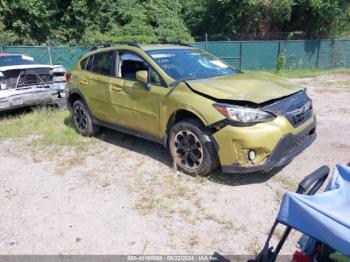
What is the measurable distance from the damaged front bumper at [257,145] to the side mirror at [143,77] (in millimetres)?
1361

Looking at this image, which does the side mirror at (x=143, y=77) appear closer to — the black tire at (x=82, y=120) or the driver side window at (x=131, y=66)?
the driver side window at (x=131, y=66)

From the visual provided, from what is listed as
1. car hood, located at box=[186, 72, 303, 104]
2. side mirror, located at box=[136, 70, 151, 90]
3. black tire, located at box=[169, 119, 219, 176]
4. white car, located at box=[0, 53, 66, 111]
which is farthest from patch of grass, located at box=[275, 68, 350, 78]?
black tire, located at box=[169, 119, 219, 176]

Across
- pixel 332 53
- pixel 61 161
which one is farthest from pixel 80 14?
pixel 61 161

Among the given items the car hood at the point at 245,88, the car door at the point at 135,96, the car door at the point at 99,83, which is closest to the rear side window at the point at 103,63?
the car door at the point at 99,83

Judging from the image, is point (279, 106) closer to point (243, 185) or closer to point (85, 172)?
point (243, 185)

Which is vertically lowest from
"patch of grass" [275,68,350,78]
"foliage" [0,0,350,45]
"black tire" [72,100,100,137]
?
"patch of grass" [275,68,350,78]

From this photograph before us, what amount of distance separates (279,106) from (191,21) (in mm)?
20419

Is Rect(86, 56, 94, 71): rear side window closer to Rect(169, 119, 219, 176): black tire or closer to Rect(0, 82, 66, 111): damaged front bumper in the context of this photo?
Rect(0, 82, 66, 111): damaged front bumper

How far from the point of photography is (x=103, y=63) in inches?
236

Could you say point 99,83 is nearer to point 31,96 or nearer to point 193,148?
point 193,148

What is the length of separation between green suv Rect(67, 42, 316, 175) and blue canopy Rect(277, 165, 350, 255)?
1.88 meters

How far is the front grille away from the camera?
414cm

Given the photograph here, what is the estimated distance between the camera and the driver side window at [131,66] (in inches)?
197

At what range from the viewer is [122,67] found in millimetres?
5594
